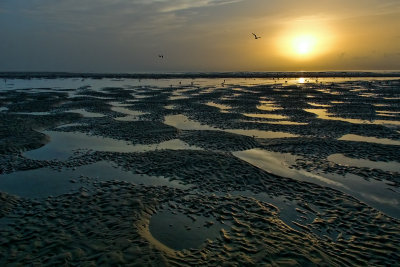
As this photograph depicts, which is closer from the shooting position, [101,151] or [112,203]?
[112,203]

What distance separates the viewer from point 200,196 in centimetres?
1351

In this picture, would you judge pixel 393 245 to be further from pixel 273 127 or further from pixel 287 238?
pixel 273 127

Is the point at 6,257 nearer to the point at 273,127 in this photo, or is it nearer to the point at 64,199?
the point at 64,199

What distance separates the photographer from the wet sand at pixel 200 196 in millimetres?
9367

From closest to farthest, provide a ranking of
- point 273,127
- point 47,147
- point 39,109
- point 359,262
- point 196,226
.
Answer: point 359,262
point 196,226
point 47,147
point 273,127
point 39,109

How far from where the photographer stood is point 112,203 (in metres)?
12.7

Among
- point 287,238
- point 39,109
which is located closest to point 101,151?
point 287,238

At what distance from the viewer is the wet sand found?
937 centimetres

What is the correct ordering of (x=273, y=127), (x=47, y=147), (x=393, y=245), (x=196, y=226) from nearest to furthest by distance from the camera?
(x=393, y=245) < (x=196, y=226) < (x=47, y=147) < (x=273, y=127)

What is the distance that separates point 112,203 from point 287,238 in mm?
7295

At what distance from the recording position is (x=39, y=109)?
40.7m

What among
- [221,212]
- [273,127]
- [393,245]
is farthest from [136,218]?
[273,127]

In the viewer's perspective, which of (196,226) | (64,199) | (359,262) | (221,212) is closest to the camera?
(359,262)

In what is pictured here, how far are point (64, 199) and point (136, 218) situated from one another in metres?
3.88
